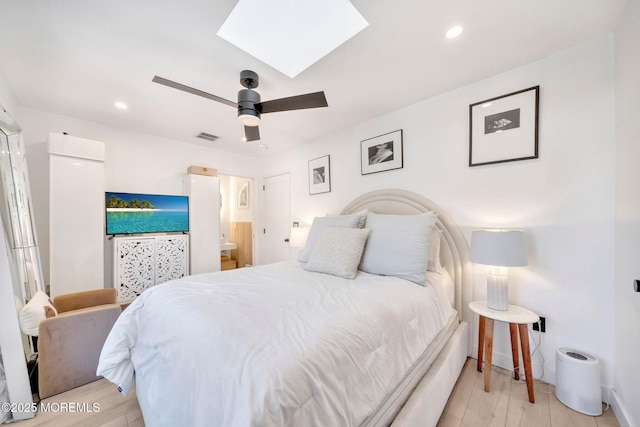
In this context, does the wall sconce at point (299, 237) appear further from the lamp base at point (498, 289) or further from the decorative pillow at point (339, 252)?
the lamp base at point (498, 289)

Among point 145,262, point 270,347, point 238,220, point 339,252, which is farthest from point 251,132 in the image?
point 238,220

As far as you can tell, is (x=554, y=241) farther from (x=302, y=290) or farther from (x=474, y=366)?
(x=302, y=290)

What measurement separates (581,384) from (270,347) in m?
2.03

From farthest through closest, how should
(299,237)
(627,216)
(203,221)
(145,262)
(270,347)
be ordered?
(203,221), (299,237), (145,262), (627,216), (270,347)

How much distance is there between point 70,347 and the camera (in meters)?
1.73

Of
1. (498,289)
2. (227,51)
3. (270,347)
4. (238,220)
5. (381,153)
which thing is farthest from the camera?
(238,220)

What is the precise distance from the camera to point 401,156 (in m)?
2.58

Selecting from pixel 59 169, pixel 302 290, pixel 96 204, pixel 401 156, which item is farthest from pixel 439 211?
pixel 59 169

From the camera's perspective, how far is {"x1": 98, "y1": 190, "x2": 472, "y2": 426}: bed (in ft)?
2.52

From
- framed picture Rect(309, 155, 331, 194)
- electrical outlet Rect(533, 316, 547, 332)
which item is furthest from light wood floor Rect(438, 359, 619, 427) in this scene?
framed picture Rect(309, 155, 331, 194)

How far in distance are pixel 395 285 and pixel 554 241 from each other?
1.26 meters

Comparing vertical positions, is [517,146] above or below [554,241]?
above

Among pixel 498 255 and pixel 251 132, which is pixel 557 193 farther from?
pixel 251 132

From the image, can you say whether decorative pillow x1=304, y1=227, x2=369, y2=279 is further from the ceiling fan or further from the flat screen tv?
the flat screen tv
